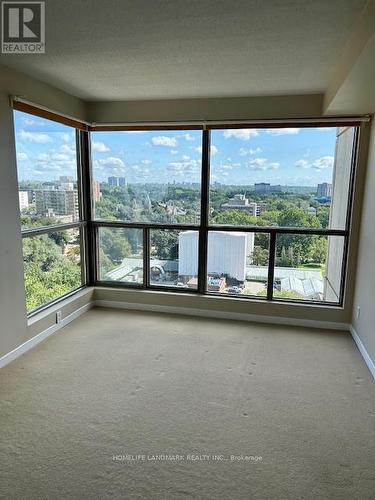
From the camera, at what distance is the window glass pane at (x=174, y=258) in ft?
13.6

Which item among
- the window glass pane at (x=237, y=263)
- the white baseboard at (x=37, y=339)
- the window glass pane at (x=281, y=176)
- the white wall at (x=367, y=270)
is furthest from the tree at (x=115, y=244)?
the white wall at (x=367, y=270)

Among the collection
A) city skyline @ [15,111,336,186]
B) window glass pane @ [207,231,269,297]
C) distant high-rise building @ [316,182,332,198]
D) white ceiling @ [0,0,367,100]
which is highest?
white ceiling @ [0,0,367,100]

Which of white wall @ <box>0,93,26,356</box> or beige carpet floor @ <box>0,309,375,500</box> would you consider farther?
white wall @ <box>0,93,26,356</box>

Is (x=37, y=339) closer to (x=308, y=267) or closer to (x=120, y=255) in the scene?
(x=120, y=255)

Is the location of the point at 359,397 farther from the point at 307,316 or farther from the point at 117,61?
the point at 117,61

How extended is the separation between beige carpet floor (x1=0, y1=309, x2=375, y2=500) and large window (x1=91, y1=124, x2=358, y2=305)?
2.55 ft

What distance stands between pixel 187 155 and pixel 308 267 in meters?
1.91

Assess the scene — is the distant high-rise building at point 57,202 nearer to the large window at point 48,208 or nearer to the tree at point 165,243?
the large window at point 48,208

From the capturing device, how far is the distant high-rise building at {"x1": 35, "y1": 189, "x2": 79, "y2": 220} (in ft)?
11.2

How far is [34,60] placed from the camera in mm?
2605

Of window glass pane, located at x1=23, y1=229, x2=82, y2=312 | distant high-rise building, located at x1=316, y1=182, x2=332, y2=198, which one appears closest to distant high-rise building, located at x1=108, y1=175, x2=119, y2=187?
window glass pane, located at x1=23, y1=229, x2=82, y2=312

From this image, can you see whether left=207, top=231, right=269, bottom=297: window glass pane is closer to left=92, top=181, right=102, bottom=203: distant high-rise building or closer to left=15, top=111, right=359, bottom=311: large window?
left=15, top=111, right=359, bottom=311: large window

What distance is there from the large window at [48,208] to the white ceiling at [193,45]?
0.52m

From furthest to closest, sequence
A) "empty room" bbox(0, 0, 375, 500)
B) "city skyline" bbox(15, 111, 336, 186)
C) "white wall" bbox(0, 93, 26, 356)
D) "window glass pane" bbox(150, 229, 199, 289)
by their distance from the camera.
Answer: "window glass pane" bbox(150, 229, 199, 289) < "city skyline" bbox(15, 111, 336, 186) < "white wall" bbox(0, 93, 26, 356) < "empty room" bbox(0, 0, 375, 500)
